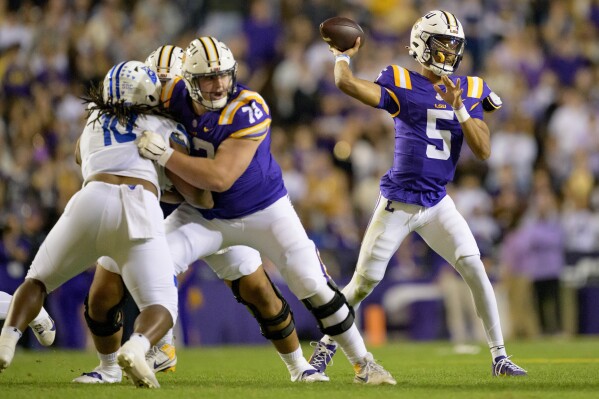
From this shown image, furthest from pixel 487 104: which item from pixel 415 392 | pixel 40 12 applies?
pixel 40 12

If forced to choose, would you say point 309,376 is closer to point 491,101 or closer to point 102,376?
point 102,376

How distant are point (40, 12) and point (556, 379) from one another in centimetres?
1011

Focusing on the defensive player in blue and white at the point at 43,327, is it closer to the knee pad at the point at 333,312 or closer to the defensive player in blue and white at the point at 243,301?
the defensive player in blue and white at the point at 243,301

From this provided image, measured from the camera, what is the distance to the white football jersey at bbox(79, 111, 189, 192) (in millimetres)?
5535

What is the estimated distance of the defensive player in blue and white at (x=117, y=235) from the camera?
5.37 m

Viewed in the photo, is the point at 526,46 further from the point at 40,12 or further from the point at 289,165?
the point at 40,12

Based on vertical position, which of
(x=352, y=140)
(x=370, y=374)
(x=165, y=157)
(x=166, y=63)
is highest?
(x=166, y=63)

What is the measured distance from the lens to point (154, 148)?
554 cm

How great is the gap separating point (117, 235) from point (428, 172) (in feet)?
7.49

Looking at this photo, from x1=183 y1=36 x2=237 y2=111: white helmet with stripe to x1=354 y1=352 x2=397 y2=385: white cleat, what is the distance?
5.38 ft

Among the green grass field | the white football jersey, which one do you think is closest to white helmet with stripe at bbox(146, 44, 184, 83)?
the white football jersey

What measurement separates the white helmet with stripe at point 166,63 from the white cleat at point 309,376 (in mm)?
1970

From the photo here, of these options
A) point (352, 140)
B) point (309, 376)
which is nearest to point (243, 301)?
point (309, 376)

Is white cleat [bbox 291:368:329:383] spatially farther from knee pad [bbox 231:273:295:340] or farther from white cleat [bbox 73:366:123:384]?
white cleat [bbox 73:366:123:384]
